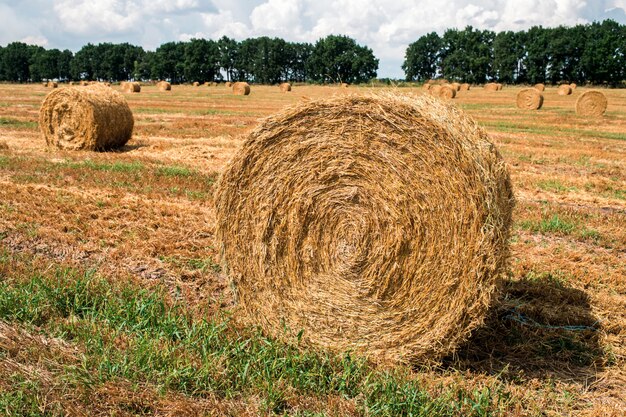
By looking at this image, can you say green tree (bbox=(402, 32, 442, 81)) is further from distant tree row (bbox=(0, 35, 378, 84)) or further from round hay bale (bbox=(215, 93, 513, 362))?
round hay bale (bbox=(215, 93, 513, 362))

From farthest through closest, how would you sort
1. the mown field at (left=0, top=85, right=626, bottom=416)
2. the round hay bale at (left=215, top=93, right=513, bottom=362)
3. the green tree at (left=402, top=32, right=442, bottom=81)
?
the green tree at (left=402, top=32, right=442, bottom=81) → the round hay bale at (left=215, top=93, right=513, bottom=362) → the mown field at (left=0, top=85, right=626, bottom=416)

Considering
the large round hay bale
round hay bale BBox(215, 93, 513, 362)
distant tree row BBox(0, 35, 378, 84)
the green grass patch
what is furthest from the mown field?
distant tree row BBox(0, 35, 378, 84)

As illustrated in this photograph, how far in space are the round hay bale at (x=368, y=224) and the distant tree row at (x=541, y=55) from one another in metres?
89.2

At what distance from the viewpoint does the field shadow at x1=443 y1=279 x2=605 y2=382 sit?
15.3 ft

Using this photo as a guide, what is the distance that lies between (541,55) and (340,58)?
109 feet

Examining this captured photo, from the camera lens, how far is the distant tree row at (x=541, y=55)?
3403 inches

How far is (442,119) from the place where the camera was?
4434mm

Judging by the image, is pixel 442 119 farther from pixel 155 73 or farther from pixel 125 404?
pixel 155 73

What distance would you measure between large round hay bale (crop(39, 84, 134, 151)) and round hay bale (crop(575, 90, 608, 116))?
24.3 meters

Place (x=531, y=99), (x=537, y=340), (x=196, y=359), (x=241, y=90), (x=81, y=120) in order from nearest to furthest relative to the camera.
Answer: (x=196, y=359) → (x=537, y=340) → (x=81, y=120) → (x=531, y=99) → (x=241, y=90)

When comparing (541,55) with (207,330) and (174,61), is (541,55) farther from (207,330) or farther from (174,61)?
(207,330)

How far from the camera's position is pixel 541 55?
95.8 m

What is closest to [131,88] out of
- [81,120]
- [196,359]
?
[81,120]

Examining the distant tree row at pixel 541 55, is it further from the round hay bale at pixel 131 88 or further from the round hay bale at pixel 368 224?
the round hay bale at pixel 368 224
